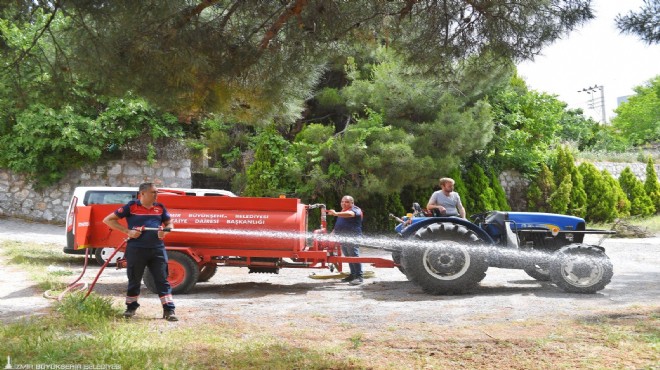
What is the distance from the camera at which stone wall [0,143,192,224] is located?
709 inches

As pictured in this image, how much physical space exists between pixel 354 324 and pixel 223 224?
10.3ft

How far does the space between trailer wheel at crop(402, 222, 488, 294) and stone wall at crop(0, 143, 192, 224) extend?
1092cm

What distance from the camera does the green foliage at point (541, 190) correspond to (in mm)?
21672

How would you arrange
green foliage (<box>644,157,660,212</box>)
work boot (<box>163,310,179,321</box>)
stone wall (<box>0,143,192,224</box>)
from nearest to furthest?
work boot (<box>163,310,179,321</box>)
stone wall (<box>0,143,192,224</box>)
green foliage (<box>644,157,660,212</box>)

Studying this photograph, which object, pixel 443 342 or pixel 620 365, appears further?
pixel 443 342

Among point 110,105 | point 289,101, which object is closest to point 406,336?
point 289,101

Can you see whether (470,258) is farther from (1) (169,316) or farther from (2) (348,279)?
(1) (169,316)

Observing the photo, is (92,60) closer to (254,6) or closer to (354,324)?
(254,6)

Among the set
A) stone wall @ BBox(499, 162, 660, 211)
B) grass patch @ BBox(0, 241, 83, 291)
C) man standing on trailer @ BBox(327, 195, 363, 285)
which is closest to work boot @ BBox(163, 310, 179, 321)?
grass patch @ BBox(0, 241, 83, 291)

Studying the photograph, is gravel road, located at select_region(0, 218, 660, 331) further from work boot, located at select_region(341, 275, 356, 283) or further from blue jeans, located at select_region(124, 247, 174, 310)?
blue jeans, located at select_region(124, 247, 174, 310)

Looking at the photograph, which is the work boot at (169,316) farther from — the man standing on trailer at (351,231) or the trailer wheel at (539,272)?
the trailer wheel at (539,272)

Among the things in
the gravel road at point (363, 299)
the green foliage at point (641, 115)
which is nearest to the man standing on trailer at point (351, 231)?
the gravel road at point (363, 299)

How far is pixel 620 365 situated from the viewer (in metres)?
4.62

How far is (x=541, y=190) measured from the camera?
21953 mm
